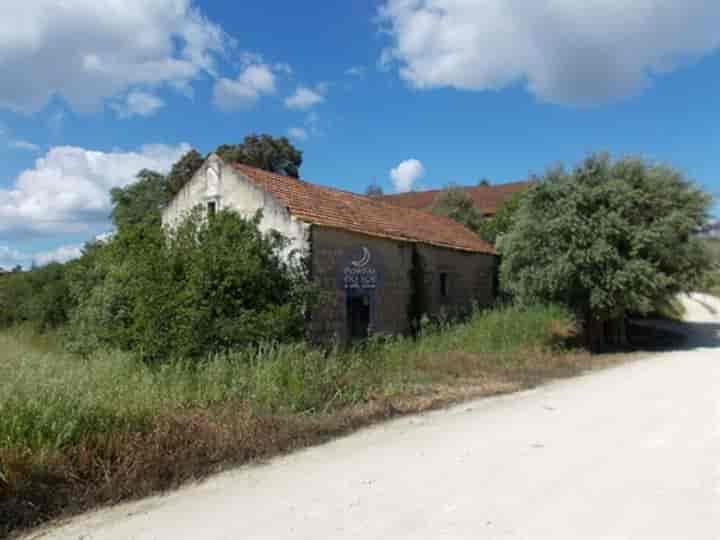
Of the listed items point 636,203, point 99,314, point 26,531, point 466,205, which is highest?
point 466,205

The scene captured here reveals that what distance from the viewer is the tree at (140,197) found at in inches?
1171

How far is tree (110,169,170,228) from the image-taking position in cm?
2975

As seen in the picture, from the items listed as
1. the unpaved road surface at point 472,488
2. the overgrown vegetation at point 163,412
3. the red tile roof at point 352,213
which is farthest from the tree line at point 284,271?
the unpaved road surface at point 472,488

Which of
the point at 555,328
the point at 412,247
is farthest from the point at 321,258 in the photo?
the point at 555,328

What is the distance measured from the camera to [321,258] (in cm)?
1444

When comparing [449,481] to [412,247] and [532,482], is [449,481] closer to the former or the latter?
[532,482]

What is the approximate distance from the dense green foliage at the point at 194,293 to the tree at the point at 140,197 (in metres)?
16.4

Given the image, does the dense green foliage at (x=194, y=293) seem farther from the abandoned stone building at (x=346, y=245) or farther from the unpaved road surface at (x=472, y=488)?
the unpaved road surface at (x=472, y=488)

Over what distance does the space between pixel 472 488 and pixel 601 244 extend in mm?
12688

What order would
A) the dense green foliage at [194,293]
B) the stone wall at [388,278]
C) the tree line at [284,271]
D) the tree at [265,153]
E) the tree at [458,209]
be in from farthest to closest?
the tree at [265,153] → the tree at [458,209] → the stone wall at [388,278] → the tree line at [284,271] → the dense green foliage at [194,293]

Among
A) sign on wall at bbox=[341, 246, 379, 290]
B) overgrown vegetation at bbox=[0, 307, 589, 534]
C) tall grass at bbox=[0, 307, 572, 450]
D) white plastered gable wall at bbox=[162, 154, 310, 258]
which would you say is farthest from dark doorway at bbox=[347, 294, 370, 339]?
overgrown vegetation at bbox=[0, 307, 589, 534]

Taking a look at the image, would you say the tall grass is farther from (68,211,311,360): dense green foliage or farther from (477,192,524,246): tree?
(477,192,524,246): tree

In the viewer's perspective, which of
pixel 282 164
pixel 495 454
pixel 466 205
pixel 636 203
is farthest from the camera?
pixel 282 164

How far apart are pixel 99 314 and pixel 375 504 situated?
10465mm
